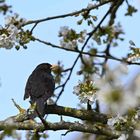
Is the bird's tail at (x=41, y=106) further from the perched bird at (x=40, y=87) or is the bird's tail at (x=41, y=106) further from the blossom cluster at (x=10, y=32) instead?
the blossom cluster at (x=10, y=32)

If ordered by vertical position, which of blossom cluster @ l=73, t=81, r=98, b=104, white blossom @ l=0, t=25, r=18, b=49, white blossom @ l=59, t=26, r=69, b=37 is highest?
white blossom @ l=0, t=25, r=18, b=49

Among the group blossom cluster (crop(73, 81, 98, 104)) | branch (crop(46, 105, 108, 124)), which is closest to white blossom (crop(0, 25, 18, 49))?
blossom cluster (crop(73, 81, 98, 104))

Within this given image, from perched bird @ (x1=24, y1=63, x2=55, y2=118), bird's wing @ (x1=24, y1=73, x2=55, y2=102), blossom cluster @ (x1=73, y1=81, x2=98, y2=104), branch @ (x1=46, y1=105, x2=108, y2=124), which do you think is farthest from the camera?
bird's wing @ (x1=24, y1=73, x2=55, y2=102)

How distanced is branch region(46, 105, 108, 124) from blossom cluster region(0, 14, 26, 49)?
0.90m

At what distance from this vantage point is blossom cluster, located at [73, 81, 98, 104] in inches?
165

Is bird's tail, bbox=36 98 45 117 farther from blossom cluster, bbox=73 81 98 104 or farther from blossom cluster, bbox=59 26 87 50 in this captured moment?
blossom cluster, bbox=59 26 87 50

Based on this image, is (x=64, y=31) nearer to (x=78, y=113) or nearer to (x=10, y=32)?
(x=10, y=32)

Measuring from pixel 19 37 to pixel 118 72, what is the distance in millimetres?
2691

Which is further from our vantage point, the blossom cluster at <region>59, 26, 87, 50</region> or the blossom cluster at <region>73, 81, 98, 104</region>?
the blossom cluster at <region>73, 81, 98, 104</region>

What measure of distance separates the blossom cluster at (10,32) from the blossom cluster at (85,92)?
797mm

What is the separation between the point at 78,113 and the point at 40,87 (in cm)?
191

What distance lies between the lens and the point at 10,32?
12.5 ft

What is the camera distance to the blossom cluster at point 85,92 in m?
4.20

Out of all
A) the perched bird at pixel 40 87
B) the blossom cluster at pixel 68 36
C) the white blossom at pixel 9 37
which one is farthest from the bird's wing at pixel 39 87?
the blossom cluster at pixel 68 36
